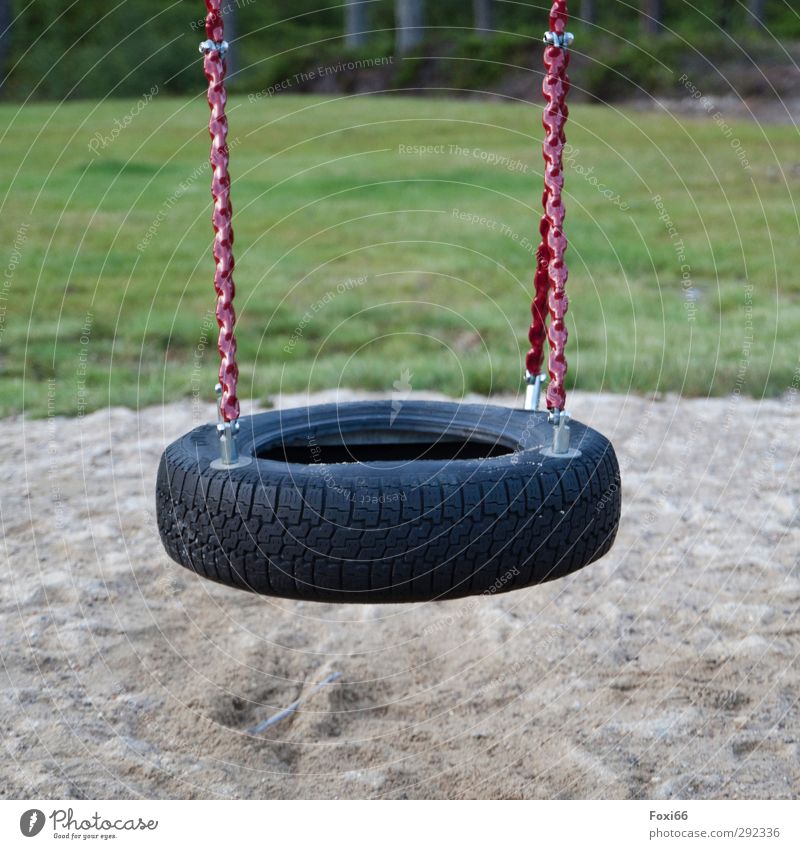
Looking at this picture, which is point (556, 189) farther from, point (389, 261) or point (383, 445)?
point (389, 261)

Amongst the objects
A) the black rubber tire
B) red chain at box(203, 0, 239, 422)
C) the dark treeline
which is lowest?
the black rubber tire

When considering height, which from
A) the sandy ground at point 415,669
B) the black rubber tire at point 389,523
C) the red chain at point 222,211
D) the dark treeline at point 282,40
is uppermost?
the dark treeline at point 282,40

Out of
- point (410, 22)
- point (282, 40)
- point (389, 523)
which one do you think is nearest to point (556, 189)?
point (389, 523)

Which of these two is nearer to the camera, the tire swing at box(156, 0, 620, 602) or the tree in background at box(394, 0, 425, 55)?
the tire swing at box(156, 0, 620, 602)

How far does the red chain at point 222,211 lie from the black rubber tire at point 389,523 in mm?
203

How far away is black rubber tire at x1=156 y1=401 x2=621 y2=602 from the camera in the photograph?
2.34m

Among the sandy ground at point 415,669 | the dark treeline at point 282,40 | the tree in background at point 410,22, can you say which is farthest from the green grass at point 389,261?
the tree in background at point 410,22

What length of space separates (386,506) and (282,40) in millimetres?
31297

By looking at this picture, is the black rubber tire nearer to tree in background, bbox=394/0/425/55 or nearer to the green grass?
the green grass

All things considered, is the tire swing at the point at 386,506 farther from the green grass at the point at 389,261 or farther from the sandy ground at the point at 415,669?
the green grass at the point at 389,261

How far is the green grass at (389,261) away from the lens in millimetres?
5926

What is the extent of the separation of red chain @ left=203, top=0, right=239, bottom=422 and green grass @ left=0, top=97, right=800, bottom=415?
9.95 ft

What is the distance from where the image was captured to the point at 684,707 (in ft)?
9.64

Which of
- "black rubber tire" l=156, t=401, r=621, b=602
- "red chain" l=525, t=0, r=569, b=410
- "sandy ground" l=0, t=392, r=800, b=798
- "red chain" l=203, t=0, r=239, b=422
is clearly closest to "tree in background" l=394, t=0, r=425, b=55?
"sandy ground" l=0, t=392, r=800, b=798
